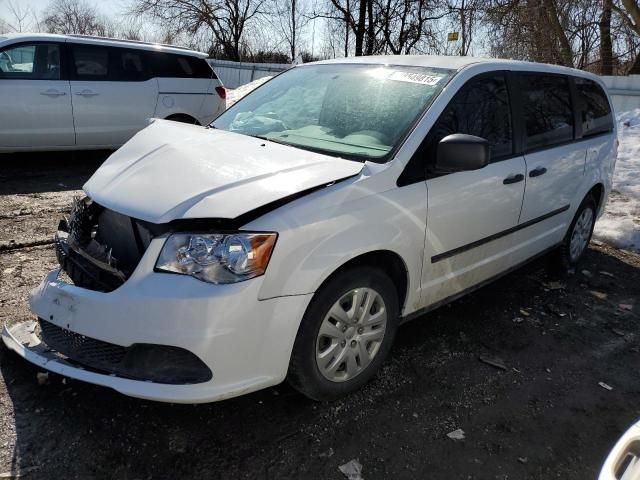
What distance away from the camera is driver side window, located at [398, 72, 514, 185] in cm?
297

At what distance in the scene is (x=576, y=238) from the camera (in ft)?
16.1

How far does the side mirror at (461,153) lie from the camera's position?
285cm

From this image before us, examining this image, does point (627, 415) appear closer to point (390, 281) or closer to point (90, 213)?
point (390, 281)

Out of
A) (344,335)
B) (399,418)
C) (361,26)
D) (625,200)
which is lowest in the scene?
(399,418)

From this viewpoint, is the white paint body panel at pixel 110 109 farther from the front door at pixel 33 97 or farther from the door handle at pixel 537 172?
the door handle at pixel 537 172

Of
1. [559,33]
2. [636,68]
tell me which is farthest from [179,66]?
[636,68]

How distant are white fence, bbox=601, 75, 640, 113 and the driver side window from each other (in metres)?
10.1

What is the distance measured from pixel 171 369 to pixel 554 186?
3.16 m

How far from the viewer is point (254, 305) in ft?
7.54

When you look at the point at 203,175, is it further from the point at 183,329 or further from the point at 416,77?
the point at 416,77

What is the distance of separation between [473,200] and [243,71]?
18251mm

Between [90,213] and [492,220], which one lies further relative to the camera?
[492,220]

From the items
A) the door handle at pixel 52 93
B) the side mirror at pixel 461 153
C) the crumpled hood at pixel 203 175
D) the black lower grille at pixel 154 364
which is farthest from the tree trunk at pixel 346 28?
the black lower grille at pixel 154 364

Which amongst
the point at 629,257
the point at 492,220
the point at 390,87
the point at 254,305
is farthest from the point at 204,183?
the point at 629,257
